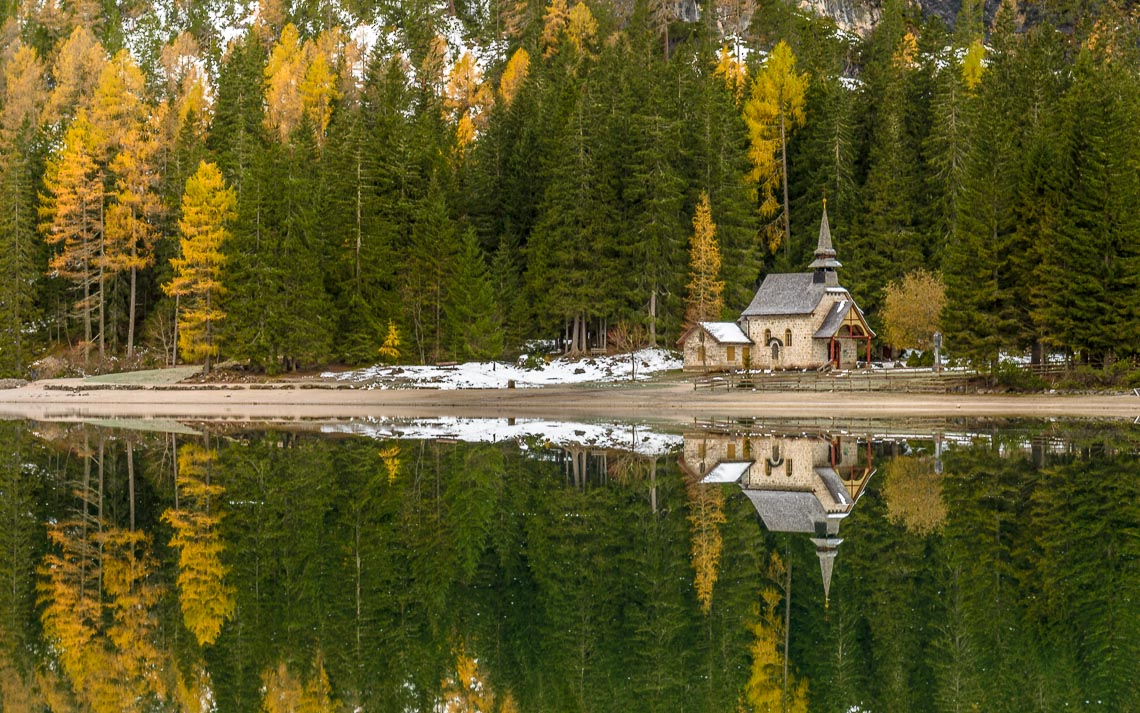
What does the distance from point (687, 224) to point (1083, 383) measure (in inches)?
1234

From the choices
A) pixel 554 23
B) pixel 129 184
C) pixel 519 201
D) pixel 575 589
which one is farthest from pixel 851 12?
pixel 575 589

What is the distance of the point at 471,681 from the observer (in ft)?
43.4

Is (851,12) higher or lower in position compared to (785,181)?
higher

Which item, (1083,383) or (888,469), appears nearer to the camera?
(888,469)

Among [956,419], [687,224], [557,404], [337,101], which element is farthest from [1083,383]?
[337,101]

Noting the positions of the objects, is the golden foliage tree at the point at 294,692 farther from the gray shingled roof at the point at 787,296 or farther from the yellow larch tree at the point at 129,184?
the yellow larch tree at the point at 129,184

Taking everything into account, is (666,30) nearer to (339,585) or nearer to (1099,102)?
(1099,102)

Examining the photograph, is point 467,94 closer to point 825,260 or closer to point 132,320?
point 132,320

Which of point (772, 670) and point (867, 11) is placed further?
point (867, 11)

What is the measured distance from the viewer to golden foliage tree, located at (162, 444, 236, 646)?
1570 cm

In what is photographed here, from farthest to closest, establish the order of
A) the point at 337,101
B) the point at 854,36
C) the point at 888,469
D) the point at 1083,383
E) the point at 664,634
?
the point at 854,36 < the point at 337,101 < the point at 1083,383 < the point at 888,469 < the point at 664,634

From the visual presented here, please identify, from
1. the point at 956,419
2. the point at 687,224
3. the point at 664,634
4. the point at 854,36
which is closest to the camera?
the point at 664,634

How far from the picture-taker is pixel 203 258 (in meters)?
71.6

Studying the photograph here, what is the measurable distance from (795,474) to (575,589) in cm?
1333
